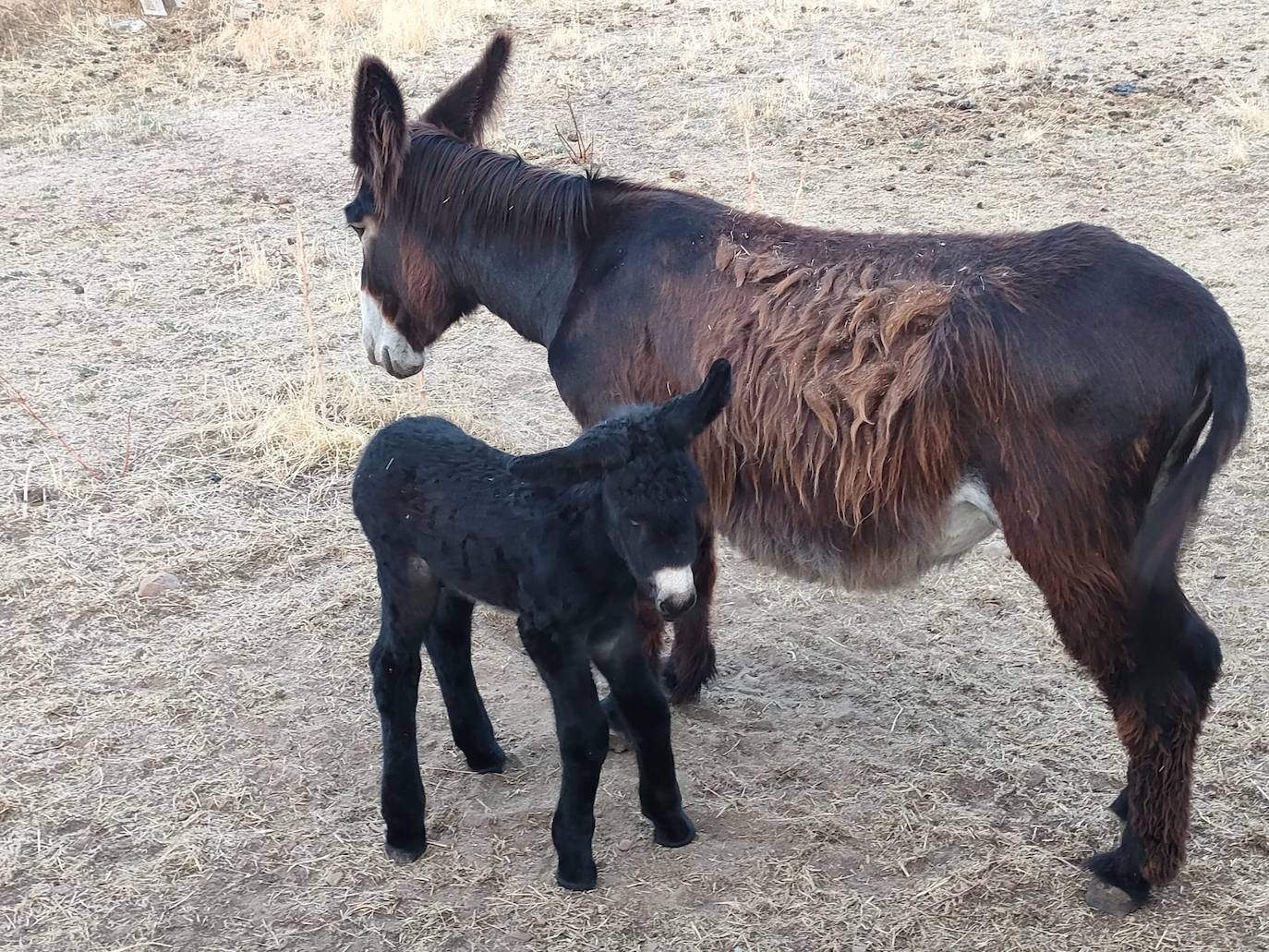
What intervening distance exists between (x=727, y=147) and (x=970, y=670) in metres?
7.04

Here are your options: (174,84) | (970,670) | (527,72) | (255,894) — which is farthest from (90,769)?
(174,84)

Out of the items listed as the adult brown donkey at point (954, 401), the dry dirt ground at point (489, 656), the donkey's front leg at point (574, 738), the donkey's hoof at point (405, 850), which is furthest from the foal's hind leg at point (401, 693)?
the adult brown donkey at point (954, 401)

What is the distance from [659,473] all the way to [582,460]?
0.18 meters

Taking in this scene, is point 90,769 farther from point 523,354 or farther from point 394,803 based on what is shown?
point 523,354

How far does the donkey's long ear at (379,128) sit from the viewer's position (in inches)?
155

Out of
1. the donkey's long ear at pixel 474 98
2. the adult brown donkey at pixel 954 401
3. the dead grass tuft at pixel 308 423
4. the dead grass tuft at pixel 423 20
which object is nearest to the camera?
the adult brown donkey at pixel 954 401

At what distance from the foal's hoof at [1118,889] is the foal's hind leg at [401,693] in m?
1.88

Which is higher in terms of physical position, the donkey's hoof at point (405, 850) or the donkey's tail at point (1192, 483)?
the donkey's tail at point (1192, 483)

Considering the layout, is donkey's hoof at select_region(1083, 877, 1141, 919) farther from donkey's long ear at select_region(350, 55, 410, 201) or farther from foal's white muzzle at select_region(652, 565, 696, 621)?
donkey's long ear at select_region(350, 55, 410, 201)

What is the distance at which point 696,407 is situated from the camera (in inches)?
108

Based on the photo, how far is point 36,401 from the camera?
649 cm

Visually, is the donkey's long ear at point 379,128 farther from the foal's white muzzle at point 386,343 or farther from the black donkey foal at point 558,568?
the black donkey foal at point 558,568

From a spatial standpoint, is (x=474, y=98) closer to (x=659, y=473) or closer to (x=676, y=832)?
(x=659, y=473)

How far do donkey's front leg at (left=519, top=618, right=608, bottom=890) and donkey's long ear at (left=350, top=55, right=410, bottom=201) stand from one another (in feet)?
5.98
